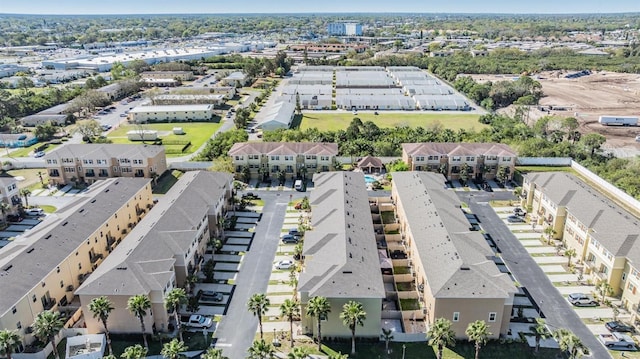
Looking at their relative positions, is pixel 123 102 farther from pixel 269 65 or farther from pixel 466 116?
pixel 466 116

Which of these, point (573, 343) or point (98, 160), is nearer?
point (573, 343)

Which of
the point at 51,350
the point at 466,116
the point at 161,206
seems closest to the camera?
the point at 51,350

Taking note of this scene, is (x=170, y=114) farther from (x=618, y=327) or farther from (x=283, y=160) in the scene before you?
(x=618, y=327)

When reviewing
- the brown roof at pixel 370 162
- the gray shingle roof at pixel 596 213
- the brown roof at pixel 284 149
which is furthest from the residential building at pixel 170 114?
the gray shingle roof at pixel 596 213

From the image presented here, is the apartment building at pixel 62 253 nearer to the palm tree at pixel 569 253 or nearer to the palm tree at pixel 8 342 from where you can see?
the palm tree at pixel 8 342

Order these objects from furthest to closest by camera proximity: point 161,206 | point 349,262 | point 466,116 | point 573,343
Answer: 1. point 466,116
2. point 161,206
3. point 349,262
4. point 573,343

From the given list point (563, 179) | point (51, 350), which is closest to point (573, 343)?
point (563, 179)

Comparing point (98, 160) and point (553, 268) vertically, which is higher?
point (98, 160)

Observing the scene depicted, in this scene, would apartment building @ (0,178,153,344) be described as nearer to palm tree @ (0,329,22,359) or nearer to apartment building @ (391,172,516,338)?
palm tree @ (0,329,22,359)
